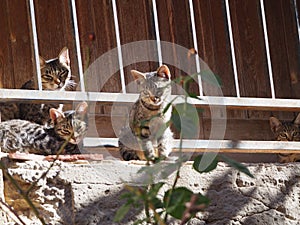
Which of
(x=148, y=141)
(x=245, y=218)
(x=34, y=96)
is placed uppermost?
(x=34, y=96)

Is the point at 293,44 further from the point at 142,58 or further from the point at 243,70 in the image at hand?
the point at 142,58

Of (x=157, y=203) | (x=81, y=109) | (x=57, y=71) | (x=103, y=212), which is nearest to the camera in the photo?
(x=157, y=203)

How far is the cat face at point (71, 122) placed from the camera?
6.11m

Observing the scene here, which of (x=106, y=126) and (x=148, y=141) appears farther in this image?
(x=106, y=126)

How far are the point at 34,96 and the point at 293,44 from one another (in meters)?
3.75

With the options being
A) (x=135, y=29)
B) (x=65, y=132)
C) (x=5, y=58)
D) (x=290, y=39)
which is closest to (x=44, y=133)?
(x=65, y=132)

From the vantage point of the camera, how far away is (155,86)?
19.9 feet

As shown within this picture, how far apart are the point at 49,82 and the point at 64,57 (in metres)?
0.26

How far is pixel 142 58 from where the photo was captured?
7438 millimetres

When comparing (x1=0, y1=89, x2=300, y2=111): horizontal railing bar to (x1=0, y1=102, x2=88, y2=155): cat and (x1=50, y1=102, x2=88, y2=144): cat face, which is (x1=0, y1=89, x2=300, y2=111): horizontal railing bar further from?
(x1=50, y1=102, x2=88, y2=144): cat face

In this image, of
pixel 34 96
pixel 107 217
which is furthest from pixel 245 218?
pixel 34 96

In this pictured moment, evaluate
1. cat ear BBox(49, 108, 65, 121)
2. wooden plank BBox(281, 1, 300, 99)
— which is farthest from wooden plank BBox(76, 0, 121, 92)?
wooden plank BBox(281, 1, 300, 99)

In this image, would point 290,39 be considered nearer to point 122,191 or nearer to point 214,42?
point 214,42

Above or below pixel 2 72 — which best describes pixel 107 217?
below
